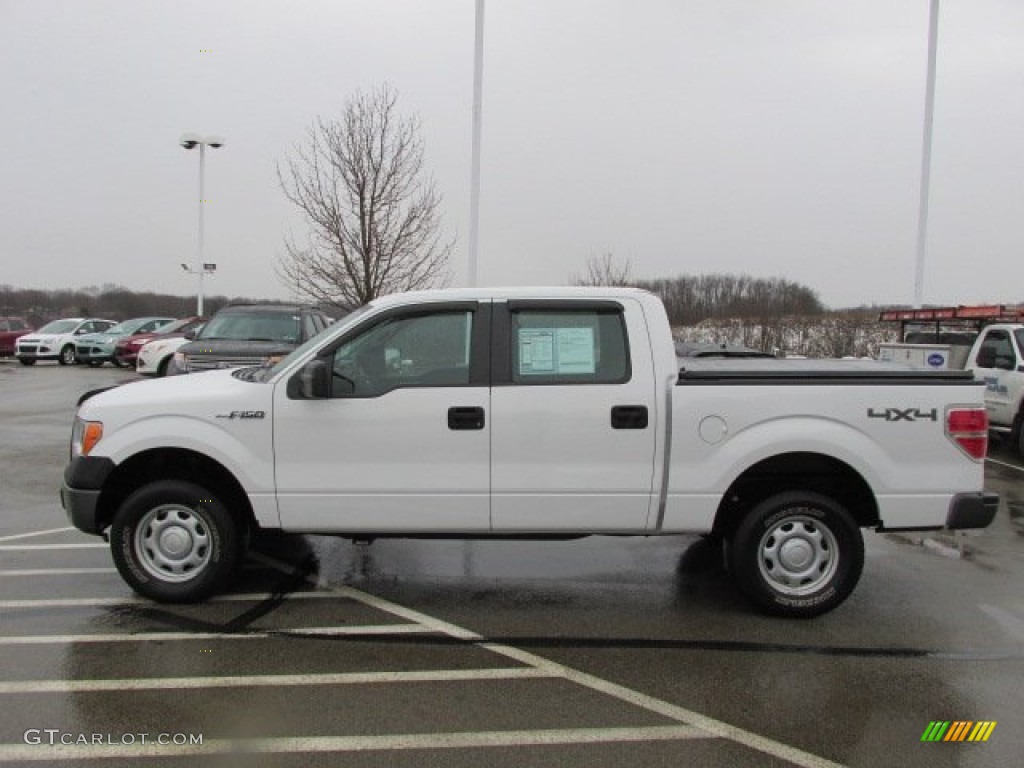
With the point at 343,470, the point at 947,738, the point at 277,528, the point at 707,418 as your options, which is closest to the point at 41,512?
the point at 277,528

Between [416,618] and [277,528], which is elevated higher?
[277,528]

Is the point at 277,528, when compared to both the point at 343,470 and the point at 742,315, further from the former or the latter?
the point at 742,315

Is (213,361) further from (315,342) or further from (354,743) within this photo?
(354,743)

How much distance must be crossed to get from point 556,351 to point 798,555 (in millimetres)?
1919

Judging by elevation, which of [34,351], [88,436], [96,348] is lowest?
[34,351]

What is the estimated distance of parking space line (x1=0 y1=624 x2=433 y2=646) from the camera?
4.18 metres

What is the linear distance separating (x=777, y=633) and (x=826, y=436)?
1.19m

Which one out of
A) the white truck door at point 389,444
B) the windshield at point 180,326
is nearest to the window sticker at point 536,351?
the white truck door at point 389,444

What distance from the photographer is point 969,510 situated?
14.6 ft

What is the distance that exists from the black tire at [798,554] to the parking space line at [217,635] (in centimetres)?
198

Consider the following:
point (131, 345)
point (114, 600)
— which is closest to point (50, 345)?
point (131, 345)

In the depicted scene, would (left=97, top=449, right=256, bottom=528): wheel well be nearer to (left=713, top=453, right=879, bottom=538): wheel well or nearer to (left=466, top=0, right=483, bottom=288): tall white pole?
(left=713, top=453, right=879, bottom=538): wheel well

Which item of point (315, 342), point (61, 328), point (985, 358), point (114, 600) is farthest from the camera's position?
point (61, 328)

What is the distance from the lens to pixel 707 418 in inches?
175
